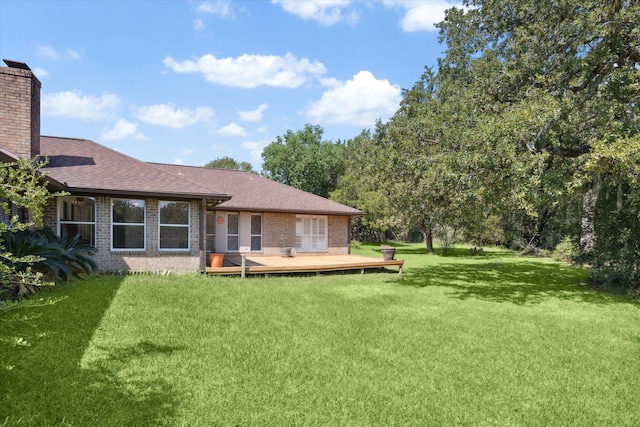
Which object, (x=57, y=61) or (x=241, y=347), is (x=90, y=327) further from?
(x=57, y=61)

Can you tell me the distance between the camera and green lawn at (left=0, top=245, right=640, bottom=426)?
4.43 meters

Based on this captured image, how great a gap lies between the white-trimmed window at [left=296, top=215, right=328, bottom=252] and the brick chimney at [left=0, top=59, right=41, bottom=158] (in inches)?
485

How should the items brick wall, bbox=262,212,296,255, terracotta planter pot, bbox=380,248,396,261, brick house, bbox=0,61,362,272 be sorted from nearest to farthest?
brick house, bbox=0,61,362,272, terracotta planter pot, bbox=380,248,396,261, brick wall, bbox=262,212,296,255

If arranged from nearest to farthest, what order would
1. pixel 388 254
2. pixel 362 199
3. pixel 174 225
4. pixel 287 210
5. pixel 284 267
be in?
pixel 174 225, pixel 284 267, pixel 388 254, pixel 287 210, pixel 362 199

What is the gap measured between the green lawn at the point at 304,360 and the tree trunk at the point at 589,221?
14.6 feet

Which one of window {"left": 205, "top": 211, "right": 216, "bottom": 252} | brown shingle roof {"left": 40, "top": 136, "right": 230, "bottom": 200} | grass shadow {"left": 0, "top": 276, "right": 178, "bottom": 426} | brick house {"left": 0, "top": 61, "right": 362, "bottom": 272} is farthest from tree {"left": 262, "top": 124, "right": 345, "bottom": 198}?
Answer: grass shadow {"left": 0, "top": 276, "right": 178, "bottom": 426}

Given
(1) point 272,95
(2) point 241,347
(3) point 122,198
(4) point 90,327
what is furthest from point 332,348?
(1) point 272,95

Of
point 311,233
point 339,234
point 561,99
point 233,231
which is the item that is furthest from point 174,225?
point 561,99

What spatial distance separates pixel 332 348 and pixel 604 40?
39.7 feet

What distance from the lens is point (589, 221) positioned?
48.7 ft

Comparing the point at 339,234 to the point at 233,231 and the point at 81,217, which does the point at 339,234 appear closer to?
the point at 233,231

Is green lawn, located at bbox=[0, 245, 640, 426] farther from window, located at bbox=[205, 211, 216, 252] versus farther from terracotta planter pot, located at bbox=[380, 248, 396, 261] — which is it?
window, located at bbox=[205, 211, 216, 252]

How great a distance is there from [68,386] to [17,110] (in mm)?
10194

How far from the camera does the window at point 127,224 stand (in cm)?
1309
